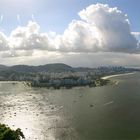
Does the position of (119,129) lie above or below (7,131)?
below

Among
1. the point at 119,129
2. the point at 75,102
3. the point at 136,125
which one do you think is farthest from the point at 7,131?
the point at 75,102

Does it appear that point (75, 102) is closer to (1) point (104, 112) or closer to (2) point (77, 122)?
(1) point (104, 112)

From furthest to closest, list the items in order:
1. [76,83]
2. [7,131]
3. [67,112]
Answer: [76,83]
[67,112]
[7,131]

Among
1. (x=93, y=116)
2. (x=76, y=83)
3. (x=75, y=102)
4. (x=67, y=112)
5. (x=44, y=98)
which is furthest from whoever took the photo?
(x=76, y=83)

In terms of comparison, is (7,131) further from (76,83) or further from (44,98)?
(76,83)

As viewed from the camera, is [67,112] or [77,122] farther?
[67,112]

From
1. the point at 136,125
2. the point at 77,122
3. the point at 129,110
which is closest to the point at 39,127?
the point at 77,122
